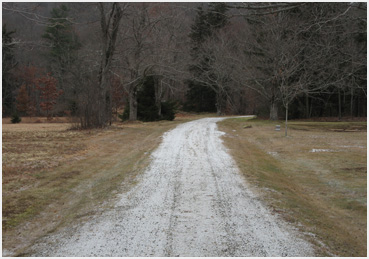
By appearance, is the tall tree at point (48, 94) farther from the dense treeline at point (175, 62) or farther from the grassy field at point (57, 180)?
the grassy field at point (57, 180)

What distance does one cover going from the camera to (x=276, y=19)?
28.0 metres

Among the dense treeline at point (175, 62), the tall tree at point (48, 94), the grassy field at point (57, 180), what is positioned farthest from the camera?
the tall tree at point (48, 94)

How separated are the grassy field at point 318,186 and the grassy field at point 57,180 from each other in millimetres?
3375

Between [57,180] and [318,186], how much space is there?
6.61m

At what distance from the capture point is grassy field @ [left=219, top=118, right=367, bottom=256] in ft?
17.0

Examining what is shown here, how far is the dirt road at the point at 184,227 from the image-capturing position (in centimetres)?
438

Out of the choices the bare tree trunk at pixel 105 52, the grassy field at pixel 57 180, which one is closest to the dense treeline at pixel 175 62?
the bare tree trunk at pixel 105 52

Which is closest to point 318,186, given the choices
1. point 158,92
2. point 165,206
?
point 165,206

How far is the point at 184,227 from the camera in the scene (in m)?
5.10

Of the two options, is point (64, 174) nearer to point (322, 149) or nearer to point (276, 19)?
point (322, 149)

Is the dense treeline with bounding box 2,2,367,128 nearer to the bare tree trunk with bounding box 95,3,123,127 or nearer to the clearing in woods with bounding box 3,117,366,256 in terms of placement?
the bare tree trunk with bounding box 95,3,123,127

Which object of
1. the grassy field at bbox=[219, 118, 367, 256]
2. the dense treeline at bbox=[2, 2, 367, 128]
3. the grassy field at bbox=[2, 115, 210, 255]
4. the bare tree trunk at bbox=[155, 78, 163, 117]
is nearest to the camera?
the grassy field at bbox=[219, 118, 367, 256]

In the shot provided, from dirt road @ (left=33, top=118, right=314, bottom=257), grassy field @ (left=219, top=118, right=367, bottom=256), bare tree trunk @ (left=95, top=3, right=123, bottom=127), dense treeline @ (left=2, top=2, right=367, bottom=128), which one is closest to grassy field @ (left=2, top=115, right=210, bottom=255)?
dirt road @ (left=33, top=118, right=314, bottom=257)

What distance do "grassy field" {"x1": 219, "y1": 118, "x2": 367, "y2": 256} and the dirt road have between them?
0.43 meters
